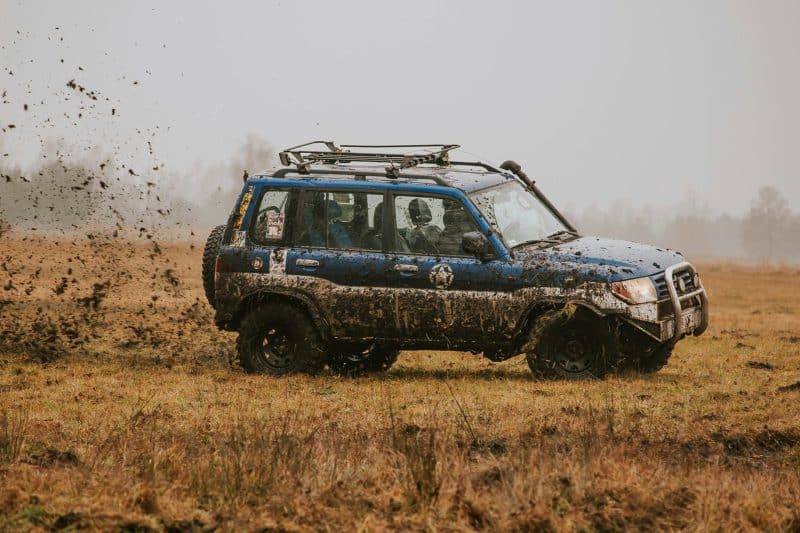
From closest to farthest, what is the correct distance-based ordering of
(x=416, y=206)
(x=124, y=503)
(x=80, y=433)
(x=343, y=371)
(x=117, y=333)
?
(x=124, y=503) → (x=80, y=433) → (x=416, y=206) → (x=343, y=371) → (x=117, y=333)

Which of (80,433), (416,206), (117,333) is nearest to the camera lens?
(80,433)

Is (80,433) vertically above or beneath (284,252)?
beneath

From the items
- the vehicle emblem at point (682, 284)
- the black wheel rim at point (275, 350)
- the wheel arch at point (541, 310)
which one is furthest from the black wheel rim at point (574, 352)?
the black wheel rim at point (275, 350)

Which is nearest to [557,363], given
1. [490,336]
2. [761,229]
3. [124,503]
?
[490,336]

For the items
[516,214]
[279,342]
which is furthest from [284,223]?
[516,214]

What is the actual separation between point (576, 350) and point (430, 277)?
1.56 meters

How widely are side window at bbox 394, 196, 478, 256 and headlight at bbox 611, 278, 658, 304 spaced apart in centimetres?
147

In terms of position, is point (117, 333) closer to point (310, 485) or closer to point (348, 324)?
point (348, 324)

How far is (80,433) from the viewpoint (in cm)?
972

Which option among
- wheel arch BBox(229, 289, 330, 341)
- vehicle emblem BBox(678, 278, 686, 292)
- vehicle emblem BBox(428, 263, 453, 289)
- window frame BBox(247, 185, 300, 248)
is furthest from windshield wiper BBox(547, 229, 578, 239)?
window frame BBox(247, 185, 300, 248)

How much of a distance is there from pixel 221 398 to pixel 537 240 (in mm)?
3441

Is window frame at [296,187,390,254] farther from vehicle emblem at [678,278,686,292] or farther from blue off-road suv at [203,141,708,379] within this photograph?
vehicle emblem at [678,278,686,292]

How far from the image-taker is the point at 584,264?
11812 millimetres

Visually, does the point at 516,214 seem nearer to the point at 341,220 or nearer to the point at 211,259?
the point at 341,220
